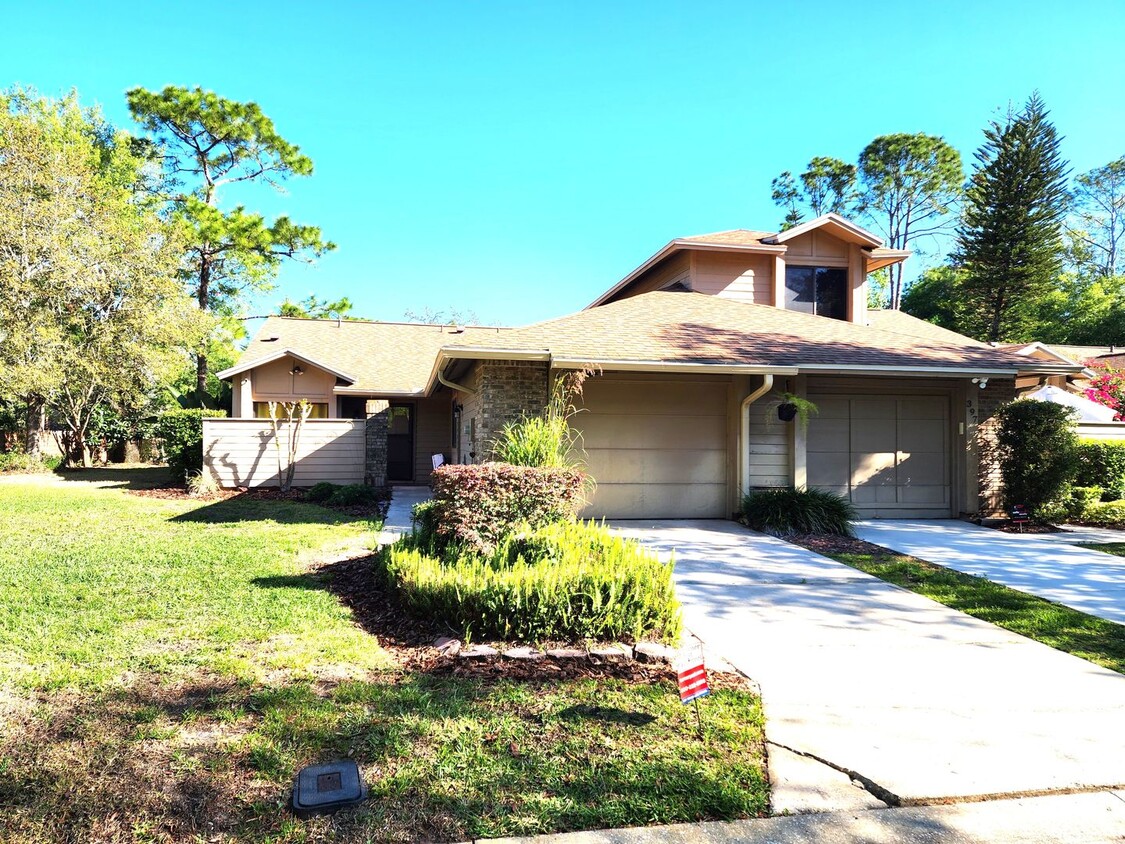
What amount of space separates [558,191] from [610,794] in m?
23.9

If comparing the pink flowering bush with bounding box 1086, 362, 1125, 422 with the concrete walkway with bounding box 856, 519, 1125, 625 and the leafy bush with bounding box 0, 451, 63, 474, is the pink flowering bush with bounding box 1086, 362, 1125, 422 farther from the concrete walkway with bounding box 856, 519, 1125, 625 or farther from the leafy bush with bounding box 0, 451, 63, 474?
the leafy bush with bounding box 0, 451, 63, 474

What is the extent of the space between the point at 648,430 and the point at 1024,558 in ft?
17.6

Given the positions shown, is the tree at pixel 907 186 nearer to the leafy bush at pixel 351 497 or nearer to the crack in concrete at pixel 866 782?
the leafy bush at pixel 351 497

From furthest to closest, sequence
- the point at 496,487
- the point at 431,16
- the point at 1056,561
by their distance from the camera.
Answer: the point at 431,16, the point at 1056,561, the point at 496,487

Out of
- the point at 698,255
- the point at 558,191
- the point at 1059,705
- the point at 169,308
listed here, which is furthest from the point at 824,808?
the point at 558,191

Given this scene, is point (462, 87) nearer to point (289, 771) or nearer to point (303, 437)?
point (303, 437)

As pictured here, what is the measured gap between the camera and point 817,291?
1495 centimetres

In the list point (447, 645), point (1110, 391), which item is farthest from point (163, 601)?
point (1110, 391)

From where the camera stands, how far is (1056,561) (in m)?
7.91

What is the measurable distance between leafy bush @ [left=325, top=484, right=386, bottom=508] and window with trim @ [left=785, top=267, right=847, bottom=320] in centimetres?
1002

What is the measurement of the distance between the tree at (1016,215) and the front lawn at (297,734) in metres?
27.9

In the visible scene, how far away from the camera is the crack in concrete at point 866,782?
9.14 ft

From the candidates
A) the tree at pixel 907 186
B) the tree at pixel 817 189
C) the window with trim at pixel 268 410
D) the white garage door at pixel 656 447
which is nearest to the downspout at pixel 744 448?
the white garage door at pixel 656 447

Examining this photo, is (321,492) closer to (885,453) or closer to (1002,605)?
(885,453)
